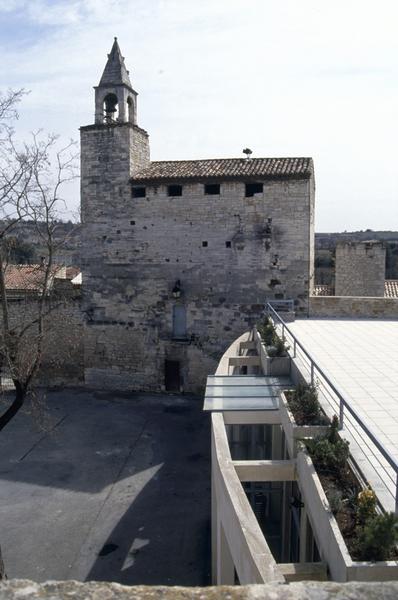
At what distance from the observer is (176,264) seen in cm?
1953

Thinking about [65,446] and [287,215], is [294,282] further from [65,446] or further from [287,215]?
[65,446]

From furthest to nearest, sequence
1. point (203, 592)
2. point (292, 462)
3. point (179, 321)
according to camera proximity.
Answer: point (179, 321) → point (292, 462) → point (203, 592)

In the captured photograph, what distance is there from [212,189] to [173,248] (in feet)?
8.72

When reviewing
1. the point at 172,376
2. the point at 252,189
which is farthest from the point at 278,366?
the point at 172,376

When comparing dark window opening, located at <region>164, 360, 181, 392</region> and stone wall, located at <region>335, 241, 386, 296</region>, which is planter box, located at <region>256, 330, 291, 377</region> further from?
stone wall, located at <region>335, 241, 386, 296</region>

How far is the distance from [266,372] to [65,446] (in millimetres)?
7551

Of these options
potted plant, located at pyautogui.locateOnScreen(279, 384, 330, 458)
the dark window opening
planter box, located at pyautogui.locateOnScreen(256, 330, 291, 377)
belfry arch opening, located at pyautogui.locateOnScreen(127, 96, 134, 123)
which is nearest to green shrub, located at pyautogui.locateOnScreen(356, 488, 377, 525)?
potted plant, located at pyautogui.locateOnScreen(279, 384, 330, 458)

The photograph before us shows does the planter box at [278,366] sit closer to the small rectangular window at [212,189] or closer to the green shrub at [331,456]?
the green shrub at [331,456]

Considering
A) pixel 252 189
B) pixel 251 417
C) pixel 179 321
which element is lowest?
pixel 251 417

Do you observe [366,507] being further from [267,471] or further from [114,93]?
[114,93]

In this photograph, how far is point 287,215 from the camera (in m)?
18.4

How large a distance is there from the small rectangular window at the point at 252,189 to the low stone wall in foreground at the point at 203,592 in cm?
1738

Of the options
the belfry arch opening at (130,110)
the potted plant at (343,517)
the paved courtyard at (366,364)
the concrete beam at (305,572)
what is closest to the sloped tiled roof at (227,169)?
the belfry arch opening at (130,110)

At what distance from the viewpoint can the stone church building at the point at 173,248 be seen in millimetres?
18516
